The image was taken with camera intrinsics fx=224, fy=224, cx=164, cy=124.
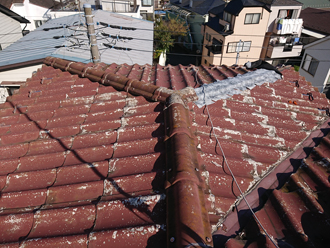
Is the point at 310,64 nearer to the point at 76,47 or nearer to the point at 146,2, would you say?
the point at 146,2

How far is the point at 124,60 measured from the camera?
39.7 ft

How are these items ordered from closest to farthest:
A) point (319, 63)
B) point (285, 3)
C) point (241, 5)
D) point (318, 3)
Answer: point (319, 63) → point (241, 5) → point (285, 3) → point (318, 3)

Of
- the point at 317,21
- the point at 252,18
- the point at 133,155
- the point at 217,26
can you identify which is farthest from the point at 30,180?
the point at 317,21

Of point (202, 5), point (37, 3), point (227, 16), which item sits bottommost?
point (202, 5)

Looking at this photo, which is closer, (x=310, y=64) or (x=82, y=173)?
(x=82, y=173)

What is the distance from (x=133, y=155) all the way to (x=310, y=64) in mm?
25514

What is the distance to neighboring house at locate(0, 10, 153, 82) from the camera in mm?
10141

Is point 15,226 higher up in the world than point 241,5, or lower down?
higher up

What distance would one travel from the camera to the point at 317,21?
95.1ft

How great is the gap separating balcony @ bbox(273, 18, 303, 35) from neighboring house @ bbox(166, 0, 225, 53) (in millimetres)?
10676

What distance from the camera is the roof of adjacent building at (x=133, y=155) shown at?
2.68 meters

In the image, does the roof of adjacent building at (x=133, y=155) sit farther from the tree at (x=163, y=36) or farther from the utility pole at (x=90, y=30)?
the tree at (x=163, y=36)

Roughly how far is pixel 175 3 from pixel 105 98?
145 ft

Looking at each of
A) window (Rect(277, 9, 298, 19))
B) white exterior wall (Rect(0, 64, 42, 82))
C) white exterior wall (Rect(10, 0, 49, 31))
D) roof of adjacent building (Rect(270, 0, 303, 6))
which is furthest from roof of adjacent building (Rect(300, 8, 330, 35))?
white exterior wall (Rect(10, 0, 49, 31))
